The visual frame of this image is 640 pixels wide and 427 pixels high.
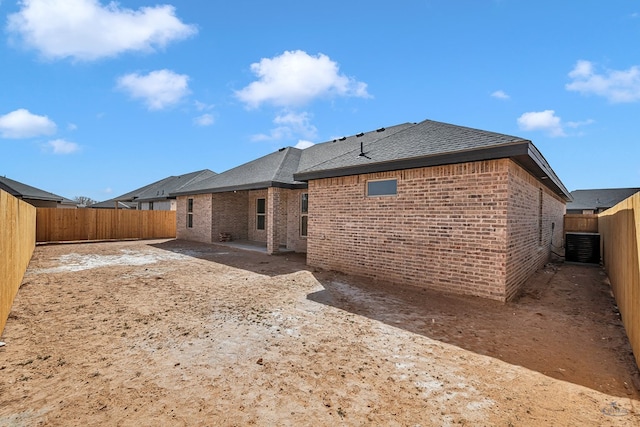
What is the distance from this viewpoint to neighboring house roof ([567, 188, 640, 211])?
30.5 m

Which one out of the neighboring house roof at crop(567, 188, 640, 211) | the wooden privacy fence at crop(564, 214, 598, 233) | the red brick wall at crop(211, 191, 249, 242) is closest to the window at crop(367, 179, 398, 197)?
the red brick wall at crop(211, 191, 249, 242)

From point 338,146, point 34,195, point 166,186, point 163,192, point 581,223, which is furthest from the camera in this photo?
point 166,186

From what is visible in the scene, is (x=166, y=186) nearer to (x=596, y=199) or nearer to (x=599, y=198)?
(x=596, y=199)

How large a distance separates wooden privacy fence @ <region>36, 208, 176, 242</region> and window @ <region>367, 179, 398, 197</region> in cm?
1769

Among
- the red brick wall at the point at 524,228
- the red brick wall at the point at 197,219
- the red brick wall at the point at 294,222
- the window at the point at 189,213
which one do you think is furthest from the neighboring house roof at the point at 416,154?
the window at the point at 189,213

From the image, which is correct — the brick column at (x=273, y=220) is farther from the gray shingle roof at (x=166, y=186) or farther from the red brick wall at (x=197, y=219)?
the gray shingle roof at (x=166, y=186)

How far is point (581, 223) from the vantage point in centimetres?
1410

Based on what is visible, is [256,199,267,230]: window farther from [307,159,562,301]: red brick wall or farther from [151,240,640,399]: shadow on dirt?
[151,240,640,399]: shadow on dirt

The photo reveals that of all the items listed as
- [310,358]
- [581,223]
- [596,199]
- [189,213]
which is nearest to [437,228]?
[310,358]

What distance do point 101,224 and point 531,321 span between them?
869 inches

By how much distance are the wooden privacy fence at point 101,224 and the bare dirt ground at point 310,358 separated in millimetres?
13175

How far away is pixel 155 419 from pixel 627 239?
6.86 m

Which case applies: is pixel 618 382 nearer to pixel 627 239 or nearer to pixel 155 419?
pixel 627 239

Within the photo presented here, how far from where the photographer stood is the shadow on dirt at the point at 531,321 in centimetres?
358
